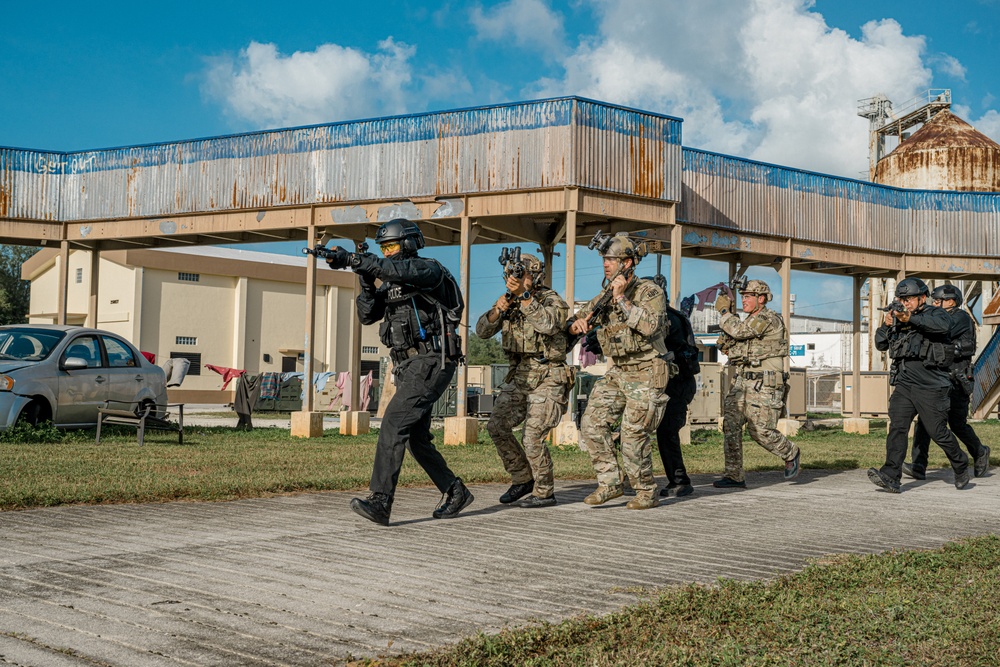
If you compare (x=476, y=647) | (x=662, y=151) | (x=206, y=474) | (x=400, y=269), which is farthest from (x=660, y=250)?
(x=476, y=647)

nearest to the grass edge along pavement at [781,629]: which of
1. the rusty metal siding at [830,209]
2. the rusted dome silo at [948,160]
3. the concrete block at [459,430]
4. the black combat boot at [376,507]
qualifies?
the black combat boot at [376,507]

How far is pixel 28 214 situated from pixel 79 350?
20.4 ft

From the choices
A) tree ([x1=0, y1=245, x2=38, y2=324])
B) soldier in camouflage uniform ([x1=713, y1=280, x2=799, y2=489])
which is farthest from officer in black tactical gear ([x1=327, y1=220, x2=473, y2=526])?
tree ([x1=0, y1=245, x2=38, y2=324])

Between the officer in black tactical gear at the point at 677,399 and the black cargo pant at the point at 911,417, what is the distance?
75.1 inches

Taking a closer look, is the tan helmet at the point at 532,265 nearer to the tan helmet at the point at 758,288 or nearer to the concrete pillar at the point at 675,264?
the tan helmet at the point at 758,288

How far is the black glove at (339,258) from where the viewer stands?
6453 millimetres

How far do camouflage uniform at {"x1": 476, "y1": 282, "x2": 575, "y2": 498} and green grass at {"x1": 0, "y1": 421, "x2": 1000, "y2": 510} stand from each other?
1.91 metres

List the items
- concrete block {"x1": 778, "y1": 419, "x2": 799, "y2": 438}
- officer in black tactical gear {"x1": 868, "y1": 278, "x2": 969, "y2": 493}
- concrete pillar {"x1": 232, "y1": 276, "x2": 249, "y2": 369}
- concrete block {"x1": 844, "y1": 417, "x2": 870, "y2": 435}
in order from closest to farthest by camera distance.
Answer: officer in black tactical gear {"x1": 868, "y1": 278, "x2": 969, "y2": 493}
concrete block {"x1": 778, "y1": 419, "x2": 799, "y2": 438}
concrete block {"x1": 844, "y1": 417, "x2": 870, "y2": 435}
concrete pillar {"x1": 232, "y1": 276, "x2": 249, "y2": 369}

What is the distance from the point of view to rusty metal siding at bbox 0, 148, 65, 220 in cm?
1861

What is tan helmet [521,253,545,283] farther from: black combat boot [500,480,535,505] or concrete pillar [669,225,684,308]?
concrete pillar [669,225,684,308]

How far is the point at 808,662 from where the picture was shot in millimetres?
3389

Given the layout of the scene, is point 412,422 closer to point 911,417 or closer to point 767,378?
point 767,378

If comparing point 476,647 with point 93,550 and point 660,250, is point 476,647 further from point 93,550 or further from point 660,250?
point 660,250

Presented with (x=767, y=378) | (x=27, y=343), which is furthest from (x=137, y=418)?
(x=767, y=378)
